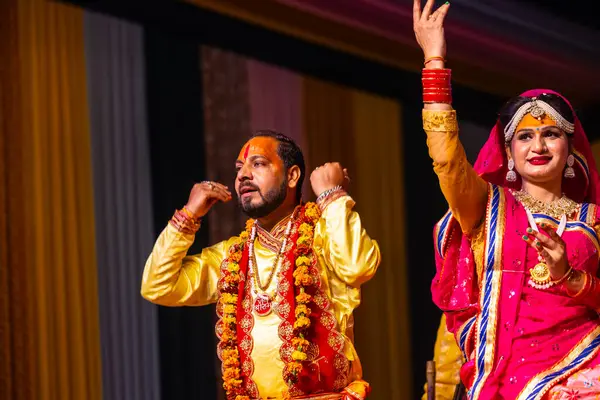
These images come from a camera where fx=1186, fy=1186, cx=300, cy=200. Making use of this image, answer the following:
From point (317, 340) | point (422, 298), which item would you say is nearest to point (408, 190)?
point (422, 298)

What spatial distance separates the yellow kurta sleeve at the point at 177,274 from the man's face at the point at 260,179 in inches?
11.0

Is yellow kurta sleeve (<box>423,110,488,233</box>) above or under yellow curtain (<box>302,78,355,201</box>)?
under

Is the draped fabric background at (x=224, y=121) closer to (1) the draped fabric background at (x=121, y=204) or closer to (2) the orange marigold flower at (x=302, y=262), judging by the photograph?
(1) the draped fabric background at (x=121, y=204)

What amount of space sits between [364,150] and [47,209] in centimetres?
216

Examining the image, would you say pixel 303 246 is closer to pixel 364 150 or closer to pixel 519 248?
pixel 519 248

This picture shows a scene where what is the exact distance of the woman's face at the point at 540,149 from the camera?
11.9ft

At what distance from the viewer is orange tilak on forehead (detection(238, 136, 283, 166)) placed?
4.27 meters

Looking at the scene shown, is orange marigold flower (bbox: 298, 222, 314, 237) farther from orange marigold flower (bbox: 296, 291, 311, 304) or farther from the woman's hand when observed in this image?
the woman's hand

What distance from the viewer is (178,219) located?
14.2ft

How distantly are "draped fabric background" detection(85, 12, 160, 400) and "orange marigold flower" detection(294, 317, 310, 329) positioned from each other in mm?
2127

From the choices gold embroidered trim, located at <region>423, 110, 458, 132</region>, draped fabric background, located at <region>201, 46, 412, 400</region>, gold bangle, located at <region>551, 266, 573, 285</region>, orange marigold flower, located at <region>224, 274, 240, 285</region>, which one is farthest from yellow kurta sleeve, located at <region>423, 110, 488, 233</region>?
draped fabric background, located at <region>201, 46, 412, 400</region>

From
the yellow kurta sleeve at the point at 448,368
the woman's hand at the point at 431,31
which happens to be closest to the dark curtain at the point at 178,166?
the yellow kurta sleeve at the point at 448,368

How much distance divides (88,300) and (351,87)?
1833 millimetres

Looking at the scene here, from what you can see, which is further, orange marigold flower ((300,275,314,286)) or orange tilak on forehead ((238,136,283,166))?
orange tilak on forehead ((238,136,283,166))
